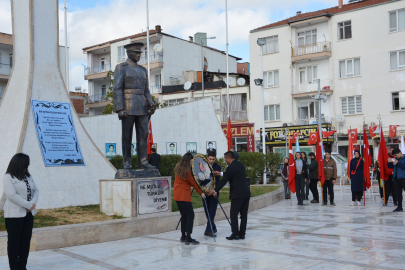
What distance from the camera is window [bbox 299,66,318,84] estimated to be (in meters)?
38.9

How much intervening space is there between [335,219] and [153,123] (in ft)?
45.0

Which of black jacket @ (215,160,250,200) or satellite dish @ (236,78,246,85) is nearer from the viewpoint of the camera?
black jacket @ (215,160,250,200)

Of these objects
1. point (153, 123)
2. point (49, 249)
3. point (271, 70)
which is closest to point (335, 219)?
point (49, 249)

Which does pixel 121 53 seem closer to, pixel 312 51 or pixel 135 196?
pixel 312 51

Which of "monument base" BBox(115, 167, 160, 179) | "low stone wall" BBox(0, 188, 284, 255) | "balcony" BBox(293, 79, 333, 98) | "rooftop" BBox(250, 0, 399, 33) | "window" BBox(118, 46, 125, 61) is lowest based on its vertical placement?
"low stone wall" BBox(0, 188, 284, 255)

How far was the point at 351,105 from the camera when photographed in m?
36.6

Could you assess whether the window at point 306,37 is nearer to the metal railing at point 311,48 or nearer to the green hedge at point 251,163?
the metal railing at point 311,48

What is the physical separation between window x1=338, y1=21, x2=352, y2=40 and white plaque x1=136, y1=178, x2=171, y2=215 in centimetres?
3057

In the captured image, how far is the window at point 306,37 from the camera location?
38.9 metres

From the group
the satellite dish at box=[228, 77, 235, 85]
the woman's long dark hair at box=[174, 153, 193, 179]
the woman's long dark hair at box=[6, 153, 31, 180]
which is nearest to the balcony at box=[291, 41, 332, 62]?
the satellite dish at box=[228, 77, 235, 85]

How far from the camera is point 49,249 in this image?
26.2 feet

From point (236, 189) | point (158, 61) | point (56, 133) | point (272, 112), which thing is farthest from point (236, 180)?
point (158, 61)

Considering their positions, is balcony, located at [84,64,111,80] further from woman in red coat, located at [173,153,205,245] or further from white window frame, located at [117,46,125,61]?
woman in red coat, located at [173,153,205,245]

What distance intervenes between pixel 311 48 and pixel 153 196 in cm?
3146
